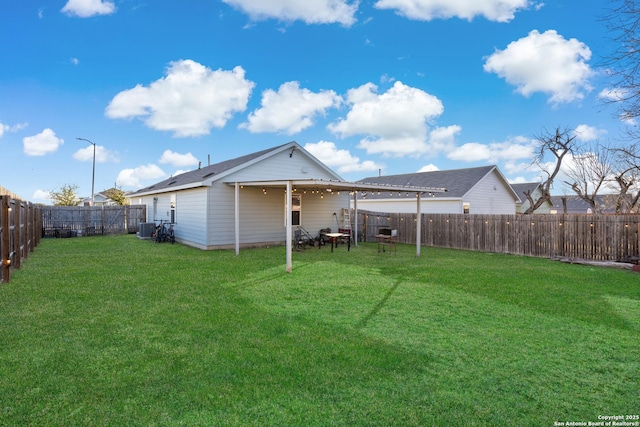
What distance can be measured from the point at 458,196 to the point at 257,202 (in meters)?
12.5

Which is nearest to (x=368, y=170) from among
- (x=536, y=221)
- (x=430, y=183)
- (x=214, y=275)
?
(x=430, y=183)

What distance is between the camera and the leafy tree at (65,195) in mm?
29375

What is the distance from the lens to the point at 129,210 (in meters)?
20.9

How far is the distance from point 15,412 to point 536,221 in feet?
46.3

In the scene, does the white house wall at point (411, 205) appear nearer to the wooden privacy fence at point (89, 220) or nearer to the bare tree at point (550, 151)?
the bare tree at point (550, 151)

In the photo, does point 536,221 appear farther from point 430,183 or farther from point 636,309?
point 430,183

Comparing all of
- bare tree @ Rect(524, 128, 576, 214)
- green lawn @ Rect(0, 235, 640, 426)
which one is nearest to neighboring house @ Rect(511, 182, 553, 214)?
bare tree @ Rect(524, 128, 576, 214)

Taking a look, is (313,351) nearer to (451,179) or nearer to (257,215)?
(257,215)

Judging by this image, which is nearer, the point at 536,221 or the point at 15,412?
the point at 15,412

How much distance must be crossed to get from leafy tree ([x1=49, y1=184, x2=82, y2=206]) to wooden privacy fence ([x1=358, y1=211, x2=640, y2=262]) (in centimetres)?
2911

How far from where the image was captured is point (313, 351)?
12.0ft

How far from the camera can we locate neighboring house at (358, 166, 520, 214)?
20.5 m

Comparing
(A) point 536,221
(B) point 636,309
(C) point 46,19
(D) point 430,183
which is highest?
(C) point 46,19

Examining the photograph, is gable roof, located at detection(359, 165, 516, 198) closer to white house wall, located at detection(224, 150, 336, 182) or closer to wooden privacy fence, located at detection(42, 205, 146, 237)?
white house wall, located at detection(224, 150, 336, 182)
